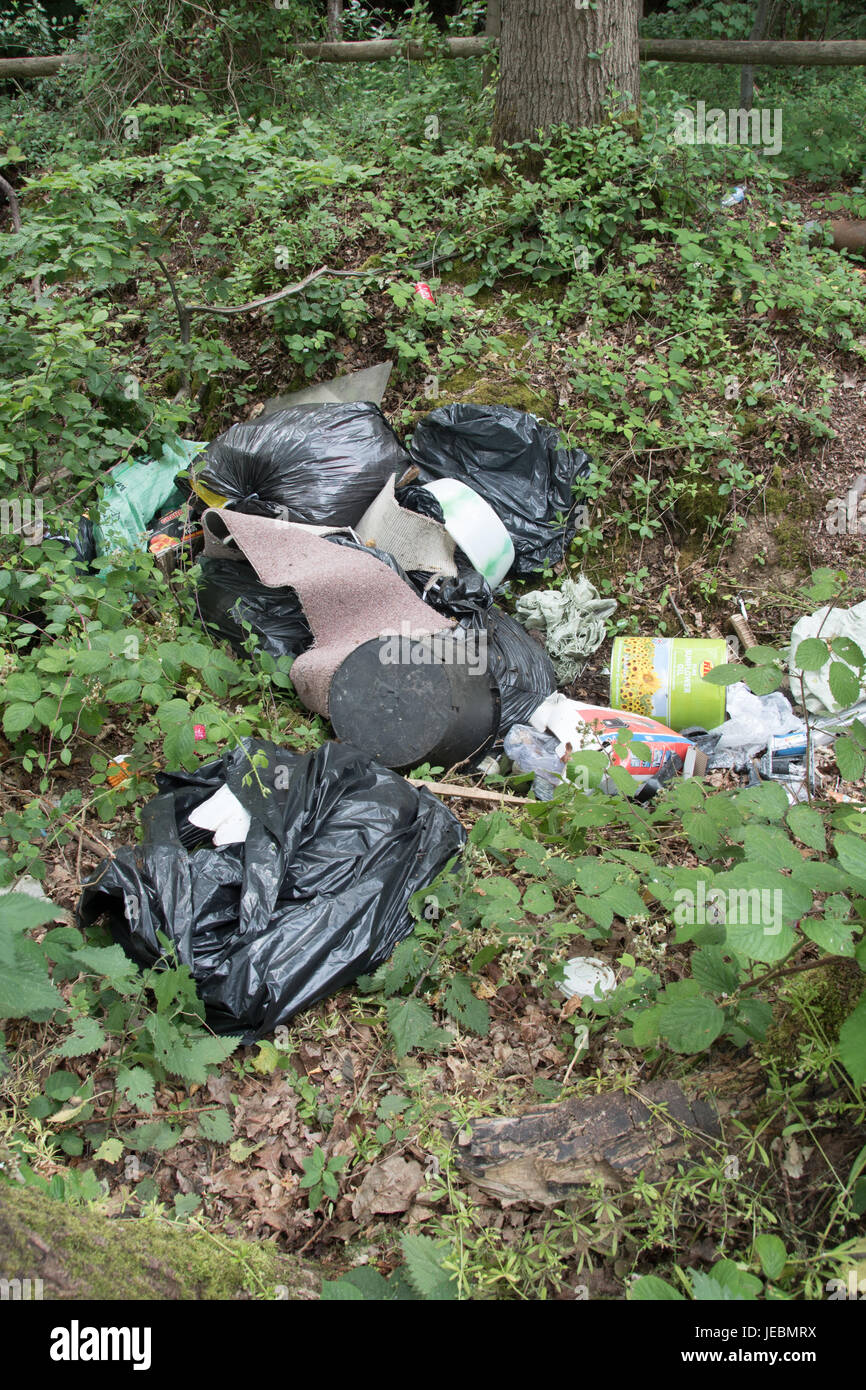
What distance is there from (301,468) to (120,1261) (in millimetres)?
2723

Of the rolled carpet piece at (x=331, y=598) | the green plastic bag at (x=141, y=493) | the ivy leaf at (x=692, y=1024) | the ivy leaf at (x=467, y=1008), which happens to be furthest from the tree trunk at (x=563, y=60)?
the ivy leaf at (x=692, y=1024)

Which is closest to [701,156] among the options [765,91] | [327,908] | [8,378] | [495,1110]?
[765,91]

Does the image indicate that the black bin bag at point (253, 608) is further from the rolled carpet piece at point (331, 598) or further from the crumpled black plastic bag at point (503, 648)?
the crumpled black plastic bag at point (503, 648)

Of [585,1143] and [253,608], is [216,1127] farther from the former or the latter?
[253,608]

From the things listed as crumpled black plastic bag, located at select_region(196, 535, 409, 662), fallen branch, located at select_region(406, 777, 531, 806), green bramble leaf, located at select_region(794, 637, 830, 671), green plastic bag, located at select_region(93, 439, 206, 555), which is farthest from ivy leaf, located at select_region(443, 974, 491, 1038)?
green plastic bag, located at select_region(93, 439, 206, 555)

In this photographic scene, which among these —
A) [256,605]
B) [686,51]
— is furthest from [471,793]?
[686,51]

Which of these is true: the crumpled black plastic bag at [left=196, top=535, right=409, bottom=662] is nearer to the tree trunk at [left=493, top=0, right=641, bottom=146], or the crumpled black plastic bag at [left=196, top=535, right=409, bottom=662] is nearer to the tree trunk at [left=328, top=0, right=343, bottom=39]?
the tree trunk at [left=493, top=0, right=641, bottom=146]

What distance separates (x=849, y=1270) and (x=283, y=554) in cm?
252

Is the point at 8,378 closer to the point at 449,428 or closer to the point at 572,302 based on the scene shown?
the point at 449,428

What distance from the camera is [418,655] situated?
2.80 m

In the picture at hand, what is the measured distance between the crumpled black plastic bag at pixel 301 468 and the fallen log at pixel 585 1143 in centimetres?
236

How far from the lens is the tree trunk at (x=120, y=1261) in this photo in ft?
3.84

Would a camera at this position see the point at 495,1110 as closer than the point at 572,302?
Yes

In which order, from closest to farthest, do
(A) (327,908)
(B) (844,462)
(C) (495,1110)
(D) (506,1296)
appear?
(D) (506,1296)
(C) (495,1110)
(A) (327,908)
(B) (844,462)
